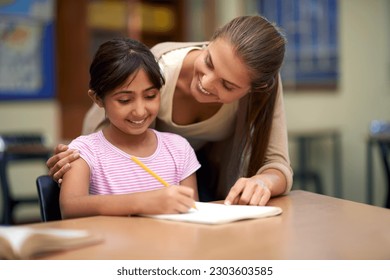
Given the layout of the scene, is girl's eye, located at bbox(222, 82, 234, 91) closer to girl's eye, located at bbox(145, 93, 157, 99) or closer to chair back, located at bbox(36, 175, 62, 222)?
girl's eye, located at bbox(145, 93, 157, 99)

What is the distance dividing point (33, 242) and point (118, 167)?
0.58m

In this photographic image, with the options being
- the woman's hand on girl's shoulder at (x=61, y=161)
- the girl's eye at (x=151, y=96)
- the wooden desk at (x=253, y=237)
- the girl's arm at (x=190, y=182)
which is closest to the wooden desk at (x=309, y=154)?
the girl's arm at (x=190, y=182)

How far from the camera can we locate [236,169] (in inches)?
71.3

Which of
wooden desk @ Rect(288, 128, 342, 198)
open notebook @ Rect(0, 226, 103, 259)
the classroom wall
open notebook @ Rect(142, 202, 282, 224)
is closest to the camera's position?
open notebook @ Rect(0, 226, 103, 259)

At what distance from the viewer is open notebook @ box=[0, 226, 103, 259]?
88cm

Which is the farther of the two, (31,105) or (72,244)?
(31,105)

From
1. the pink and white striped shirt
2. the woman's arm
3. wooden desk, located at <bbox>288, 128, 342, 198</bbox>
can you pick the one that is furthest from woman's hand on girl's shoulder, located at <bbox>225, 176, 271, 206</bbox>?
wooden desk, located at <bbox>288, 128, 342, 198</bbox>

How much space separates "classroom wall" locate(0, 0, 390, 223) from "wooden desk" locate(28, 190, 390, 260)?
471cm

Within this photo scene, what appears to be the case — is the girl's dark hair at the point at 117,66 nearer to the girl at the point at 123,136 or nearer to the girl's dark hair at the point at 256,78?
the girl at the point at 123,136

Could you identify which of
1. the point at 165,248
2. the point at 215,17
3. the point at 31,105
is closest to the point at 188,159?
the point at 165,248

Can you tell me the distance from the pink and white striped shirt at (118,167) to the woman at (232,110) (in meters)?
0.07

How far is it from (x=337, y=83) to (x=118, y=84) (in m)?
4.72

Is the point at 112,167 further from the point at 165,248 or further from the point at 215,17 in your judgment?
the point at 215,17

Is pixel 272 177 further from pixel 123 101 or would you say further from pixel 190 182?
pixel 123 101
